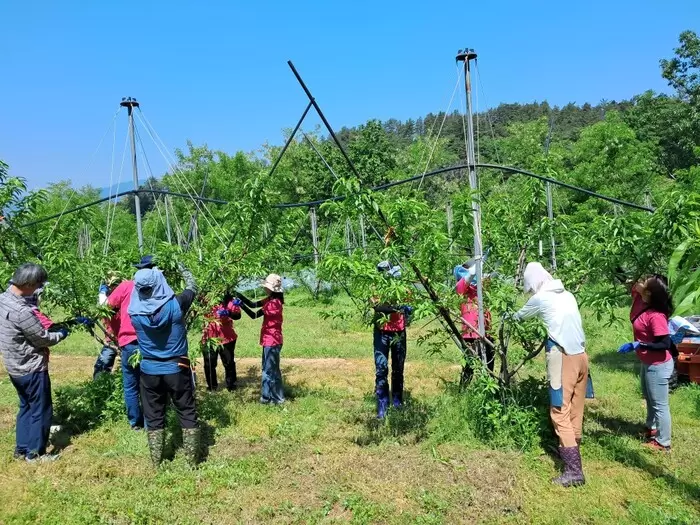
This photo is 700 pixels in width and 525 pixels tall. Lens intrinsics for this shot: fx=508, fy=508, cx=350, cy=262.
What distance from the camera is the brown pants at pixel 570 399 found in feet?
12.9

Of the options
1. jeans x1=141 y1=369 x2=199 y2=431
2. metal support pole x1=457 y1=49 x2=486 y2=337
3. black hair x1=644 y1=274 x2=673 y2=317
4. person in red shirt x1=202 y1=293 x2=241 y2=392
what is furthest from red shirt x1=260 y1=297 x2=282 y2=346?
black hair x1=644 y1=274 x2=673 y2=317

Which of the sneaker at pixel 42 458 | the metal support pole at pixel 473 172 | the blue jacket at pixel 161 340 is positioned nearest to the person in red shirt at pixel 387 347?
the metal support pole at pixel 473 172

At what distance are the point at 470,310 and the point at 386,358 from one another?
100 centimetres

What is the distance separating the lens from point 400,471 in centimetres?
411

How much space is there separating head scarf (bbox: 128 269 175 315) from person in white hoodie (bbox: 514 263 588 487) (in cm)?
301

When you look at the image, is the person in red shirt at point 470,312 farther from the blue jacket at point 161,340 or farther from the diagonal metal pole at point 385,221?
the blue jacket at point 161,340

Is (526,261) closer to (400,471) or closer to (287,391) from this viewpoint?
(400,471)

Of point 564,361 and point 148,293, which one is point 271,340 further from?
point 564,361

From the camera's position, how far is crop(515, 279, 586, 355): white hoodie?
3939 millimetres

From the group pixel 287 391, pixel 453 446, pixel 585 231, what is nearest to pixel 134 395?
pixel 287 391

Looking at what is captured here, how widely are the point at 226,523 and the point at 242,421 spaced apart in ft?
6.34

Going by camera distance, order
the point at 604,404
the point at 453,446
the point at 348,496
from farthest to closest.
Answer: the point at 604,404, the point at 453,446, the point at 348,496

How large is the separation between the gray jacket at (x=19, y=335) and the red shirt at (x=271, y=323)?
222cm

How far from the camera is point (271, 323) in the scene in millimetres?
5996
